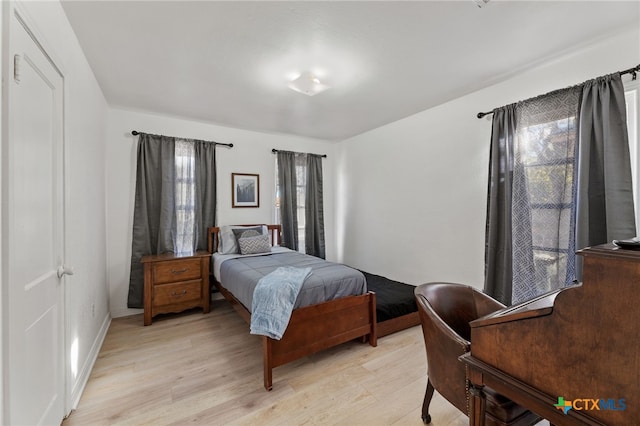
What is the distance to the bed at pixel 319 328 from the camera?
202 cm

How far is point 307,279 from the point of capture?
2.31m

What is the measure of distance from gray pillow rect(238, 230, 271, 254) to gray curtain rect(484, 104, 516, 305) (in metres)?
2.69

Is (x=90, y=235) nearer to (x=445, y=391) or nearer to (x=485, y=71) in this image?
(x=445, y=391)

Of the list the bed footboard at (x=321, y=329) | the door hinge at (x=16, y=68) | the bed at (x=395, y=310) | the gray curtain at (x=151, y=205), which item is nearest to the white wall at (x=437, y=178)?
the bed at (x=395, y=310)

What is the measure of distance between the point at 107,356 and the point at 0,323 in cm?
182

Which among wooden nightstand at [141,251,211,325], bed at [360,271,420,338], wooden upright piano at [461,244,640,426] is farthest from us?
wooden nightstand at [141,251,211,325]

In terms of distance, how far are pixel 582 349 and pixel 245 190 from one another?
404 cm

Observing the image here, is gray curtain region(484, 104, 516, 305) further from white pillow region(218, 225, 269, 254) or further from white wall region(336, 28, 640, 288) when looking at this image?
white pillow region(218, 225, 269, 254)

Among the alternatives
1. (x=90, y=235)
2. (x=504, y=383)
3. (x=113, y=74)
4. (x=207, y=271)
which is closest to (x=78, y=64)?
(x=113, y=74)

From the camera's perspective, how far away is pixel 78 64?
6.59ft

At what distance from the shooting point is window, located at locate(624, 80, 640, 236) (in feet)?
6.21

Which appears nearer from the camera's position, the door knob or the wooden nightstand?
the door knob

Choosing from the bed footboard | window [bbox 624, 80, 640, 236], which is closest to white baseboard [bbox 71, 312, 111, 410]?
the bed footboard

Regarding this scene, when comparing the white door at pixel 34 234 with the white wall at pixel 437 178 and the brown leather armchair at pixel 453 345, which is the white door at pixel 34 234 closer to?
the brown leather armchair at pixel 453 345
